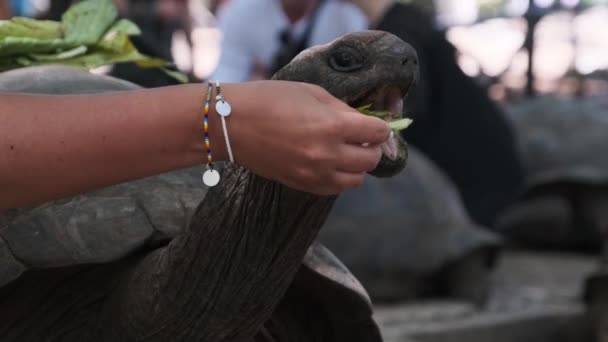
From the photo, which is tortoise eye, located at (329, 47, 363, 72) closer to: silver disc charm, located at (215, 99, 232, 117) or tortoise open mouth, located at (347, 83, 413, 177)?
tortoise open mouth, located at (347, 83, 413, 177)

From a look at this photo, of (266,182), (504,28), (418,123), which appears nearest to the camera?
(266,182)

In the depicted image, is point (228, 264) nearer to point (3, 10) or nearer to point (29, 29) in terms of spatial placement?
point (29, 29)

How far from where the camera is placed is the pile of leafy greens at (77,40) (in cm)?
183

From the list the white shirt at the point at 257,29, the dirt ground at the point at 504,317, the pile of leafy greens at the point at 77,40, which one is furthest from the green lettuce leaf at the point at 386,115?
the white shirt at the point at 257,29

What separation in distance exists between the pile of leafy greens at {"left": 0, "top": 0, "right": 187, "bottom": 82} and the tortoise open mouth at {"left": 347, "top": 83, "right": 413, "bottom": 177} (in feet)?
2.76

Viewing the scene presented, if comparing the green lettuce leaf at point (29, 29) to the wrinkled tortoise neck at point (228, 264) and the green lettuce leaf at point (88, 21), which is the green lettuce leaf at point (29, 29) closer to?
the green lettuce leaf at point (88, 21)

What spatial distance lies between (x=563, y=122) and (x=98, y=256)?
5075 millimetres

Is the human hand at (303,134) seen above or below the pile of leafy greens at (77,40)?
above

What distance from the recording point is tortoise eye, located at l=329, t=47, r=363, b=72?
1172mm

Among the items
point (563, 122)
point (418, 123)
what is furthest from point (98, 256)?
point (563, 122)

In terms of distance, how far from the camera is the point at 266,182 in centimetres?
131

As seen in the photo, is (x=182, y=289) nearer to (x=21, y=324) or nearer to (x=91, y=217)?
(x=91, y=217)

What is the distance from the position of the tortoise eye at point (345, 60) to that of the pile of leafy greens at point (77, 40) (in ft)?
2.64

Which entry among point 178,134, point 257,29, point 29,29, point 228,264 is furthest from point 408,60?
point 257,29
